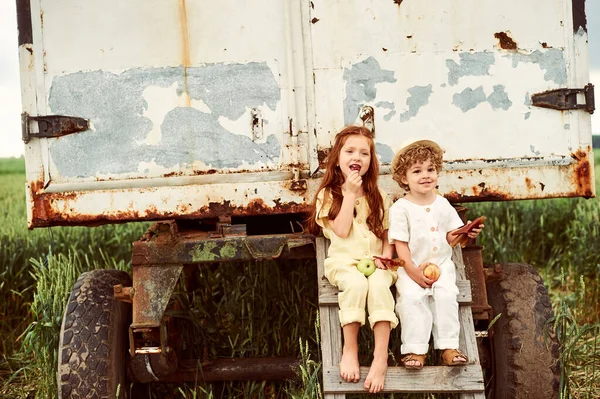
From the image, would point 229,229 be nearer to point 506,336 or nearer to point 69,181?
point 69,181

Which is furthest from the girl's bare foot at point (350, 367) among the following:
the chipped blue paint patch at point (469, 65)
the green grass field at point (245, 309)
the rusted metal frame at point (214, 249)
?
the chipped blue paint patch at point (469, 65)

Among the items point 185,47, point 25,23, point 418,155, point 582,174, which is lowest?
point 582,174

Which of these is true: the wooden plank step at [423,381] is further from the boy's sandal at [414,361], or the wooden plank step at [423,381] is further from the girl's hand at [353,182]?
the girl's hand at [353,182]

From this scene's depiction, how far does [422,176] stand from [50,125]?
71.8 inches

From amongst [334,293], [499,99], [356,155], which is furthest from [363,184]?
[499,99]

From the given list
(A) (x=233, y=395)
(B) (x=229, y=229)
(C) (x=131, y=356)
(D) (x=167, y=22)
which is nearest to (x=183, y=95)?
(D) (x=167, y=22)

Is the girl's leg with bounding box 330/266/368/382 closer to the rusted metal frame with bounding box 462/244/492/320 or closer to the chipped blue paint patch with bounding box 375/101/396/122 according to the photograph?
the rusted metal frame with bounding box 462/244/492/320

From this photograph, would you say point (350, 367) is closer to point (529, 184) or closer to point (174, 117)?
point (529, 184)

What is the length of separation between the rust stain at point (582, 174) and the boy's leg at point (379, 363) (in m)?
1.32

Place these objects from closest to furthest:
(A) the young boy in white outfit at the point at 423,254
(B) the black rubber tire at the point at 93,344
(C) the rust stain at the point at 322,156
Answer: (A) the young boy in white outfit at the point at 423,254 < (B) the black rubber tire at the point at 93,344 < (C) the rust stain at the point at 322,156

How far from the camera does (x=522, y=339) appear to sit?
3.50 m

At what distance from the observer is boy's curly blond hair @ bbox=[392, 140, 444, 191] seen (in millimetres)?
3197

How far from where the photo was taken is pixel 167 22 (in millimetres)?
3609

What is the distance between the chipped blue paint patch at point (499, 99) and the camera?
3633 millimetres
